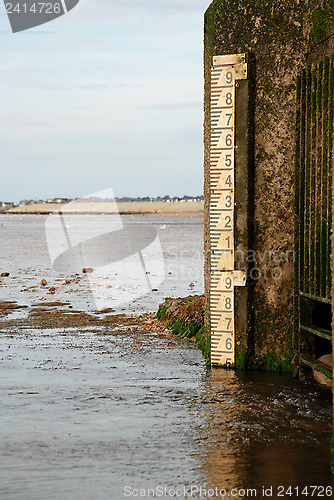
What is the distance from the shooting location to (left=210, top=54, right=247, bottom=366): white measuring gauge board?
692cm

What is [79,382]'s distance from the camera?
6320 mm

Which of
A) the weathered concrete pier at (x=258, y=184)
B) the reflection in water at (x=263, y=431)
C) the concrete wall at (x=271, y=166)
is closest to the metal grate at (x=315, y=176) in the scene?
the weathered concrete pier at (x=258, y=184)

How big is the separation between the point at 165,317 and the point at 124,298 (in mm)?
3115

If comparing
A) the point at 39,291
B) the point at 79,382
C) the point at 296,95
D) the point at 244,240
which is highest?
the point at 296,95

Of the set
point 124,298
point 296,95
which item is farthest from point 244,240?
point 124,298

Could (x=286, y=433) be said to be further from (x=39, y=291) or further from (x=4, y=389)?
(x=39, y=291)

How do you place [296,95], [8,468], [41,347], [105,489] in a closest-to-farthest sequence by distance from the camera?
1. [105,489]
2. [8,468]
3. [296,95]
4. [41,347]

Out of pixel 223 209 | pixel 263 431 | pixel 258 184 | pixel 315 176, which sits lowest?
pixel 263 431

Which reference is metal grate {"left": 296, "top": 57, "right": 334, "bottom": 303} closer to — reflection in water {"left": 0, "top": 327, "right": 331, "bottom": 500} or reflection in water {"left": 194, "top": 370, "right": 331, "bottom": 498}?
reflection in water {"left": 194, "top": 370, "right": 331, "bottom": 498}

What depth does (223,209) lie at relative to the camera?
6988 millimetres

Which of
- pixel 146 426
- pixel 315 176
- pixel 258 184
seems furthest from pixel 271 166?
pixel 146 426

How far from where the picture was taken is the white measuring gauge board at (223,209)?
6.92 meters

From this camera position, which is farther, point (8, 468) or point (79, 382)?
point (79, 382)

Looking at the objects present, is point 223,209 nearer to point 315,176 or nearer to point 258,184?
point 258,184
